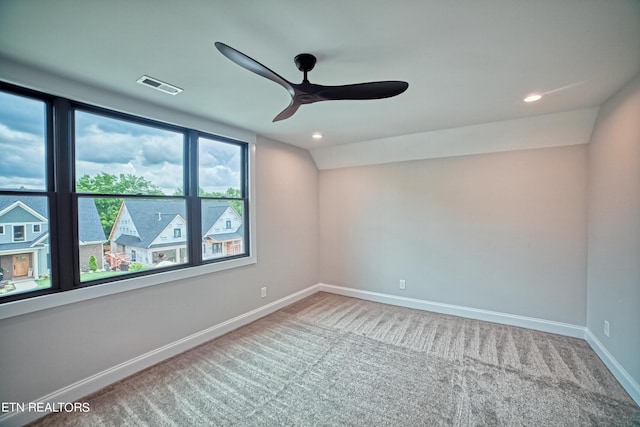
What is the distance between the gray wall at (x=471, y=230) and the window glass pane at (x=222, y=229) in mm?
1696

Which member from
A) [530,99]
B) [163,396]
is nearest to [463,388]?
[163,396]

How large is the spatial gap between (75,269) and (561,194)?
474cm

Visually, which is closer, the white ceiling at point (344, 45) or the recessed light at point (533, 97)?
the white ceiling at point (344, 45)

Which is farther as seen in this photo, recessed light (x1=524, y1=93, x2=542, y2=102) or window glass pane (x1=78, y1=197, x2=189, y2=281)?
recessed light (x1=524, y1=93, x2=542, y2=102)

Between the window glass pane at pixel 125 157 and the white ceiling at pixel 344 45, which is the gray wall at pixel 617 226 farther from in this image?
A: the window glass pane at pixel 125 157

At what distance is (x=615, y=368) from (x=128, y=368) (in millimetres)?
4091

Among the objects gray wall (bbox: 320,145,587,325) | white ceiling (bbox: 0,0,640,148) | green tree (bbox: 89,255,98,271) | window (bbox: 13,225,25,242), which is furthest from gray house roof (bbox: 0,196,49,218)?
gray wall (bbox: 320,145,587,325)

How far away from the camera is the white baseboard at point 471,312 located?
3066mm

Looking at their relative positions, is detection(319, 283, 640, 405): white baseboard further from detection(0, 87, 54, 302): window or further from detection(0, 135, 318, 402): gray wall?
detection(0, 87, 54, 302): window

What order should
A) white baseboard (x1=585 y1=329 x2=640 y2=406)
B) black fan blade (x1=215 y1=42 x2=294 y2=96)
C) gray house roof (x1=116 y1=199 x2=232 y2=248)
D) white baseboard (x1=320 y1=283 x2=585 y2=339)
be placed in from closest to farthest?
1. black fan blade (x1=215 y1=42 x2=294 y2=96)
2. white baseboard (x1=585 y1=329 x2=640 y2=406)
3. gray house roof (x1=116 y1=199 x2=232 y2=248)
4. white baseboard (x1=320 y1=283 x2=585 y2=339)

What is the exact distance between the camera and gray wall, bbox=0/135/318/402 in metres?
1.91

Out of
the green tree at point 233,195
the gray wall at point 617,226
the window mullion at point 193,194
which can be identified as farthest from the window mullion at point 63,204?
the gray wall at point 617,226

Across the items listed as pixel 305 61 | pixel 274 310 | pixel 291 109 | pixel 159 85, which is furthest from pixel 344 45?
pixel 274 310

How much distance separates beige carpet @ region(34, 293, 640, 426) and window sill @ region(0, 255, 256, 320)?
754mm
